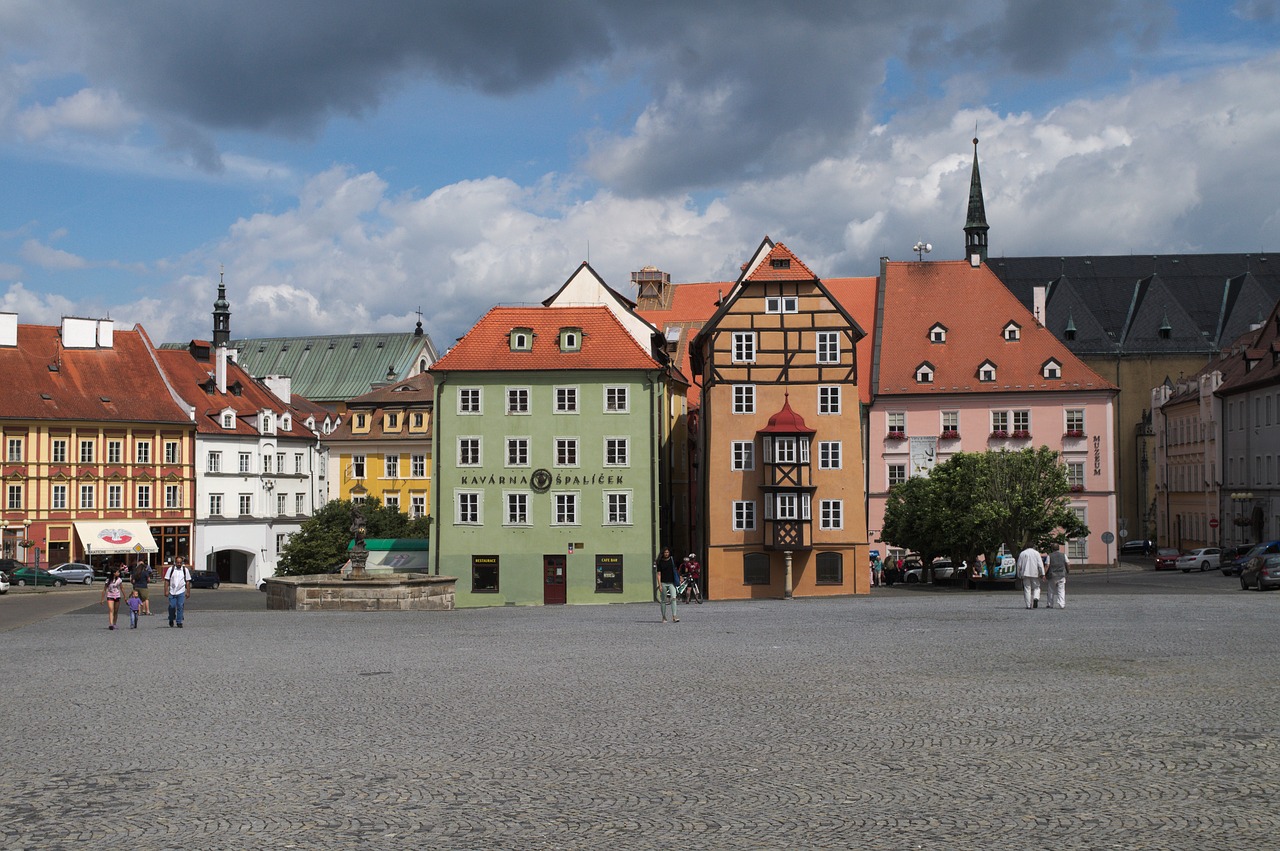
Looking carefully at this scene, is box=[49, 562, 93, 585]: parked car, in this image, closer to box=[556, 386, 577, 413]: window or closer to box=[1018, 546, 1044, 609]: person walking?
box=[556, 386, 577, 413]: window

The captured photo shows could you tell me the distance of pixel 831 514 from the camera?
59656mm

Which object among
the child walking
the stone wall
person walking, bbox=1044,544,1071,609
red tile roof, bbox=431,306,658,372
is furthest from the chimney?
person walking, bbox=1044,544,1071,609

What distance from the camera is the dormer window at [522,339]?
62.6 metres

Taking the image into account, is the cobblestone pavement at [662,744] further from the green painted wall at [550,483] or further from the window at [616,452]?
the window at [616,452]

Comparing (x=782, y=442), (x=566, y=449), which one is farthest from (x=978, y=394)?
(x=566, y=449)

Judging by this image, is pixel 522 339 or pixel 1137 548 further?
pixel 1137 548

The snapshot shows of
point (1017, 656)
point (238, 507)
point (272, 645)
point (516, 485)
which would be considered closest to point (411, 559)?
point (516, 485)

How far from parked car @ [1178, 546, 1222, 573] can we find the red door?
33.6m

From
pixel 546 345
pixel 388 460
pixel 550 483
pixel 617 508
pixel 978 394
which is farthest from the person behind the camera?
pixel 388 460

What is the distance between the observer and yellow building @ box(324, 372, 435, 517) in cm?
8756

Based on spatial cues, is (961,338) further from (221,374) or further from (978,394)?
(221,374)

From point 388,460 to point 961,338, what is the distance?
1370 inches

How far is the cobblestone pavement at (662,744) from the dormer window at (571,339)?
36.5 meters

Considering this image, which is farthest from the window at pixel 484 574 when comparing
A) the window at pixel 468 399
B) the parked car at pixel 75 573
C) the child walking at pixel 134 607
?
the parked car at pixel 75 573
